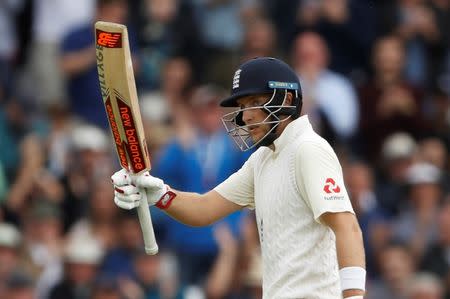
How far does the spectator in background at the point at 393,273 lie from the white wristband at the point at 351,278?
5.07 metres

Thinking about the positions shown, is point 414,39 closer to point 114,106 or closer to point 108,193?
point 108,193

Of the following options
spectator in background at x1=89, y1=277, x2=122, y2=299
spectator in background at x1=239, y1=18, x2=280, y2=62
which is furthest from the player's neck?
spectator in background at x1=239, y1=18, x2=280, y2=62

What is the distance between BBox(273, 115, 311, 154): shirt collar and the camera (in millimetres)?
6828

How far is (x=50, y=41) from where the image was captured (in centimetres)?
1253

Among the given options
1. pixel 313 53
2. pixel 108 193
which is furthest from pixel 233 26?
pixel 108 193

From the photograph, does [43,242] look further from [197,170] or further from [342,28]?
[342,28]

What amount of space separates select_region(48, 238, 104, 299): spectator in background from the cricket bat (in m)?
3.75

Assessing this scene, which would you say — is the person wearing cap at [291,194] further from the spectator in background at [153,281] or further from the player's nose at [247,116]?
the spectator in background at [153,281]

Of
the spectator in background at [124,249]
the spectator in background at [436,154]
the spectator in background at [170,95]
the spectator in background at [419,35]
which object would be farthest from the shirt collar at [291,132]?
the spectator in background at [419,35]

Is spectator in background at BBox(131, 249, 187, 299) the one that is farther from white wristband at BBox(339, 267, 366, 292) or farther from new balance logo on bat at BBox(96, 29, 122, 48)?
white wristband at BBox(339, 267, 366, 292)

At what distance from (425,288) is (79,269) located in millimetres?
2805

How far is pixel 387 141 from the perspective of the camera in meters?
12.9

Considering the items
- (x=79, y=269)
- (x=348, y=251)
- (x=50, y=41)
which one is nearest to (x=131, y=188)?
(x=348, y=251)

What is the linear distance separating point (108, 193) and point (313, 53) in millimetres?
2531
